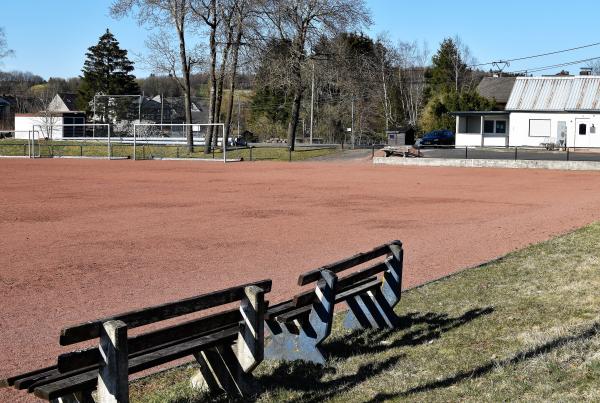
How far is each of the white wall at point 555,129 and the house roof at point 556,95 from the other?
1.63ft

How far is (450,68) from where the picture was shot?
96.6 meters

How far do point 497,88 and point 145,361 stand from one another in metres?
78.5

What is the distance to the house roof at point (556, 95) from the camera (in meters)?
58.2

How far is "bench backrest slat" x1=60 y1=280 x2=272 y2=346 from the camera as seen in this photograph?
4.72 meters

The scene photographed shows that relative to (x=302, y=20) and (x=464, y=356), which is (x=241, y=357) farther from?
(x=302, y=20)

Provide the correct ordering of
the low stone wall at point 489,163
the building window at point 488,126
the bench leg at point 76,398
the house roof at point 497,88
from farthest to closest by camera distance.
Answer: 1. the house roof at point 497,88
2. the building window at point 488,126
3. the low stone wall at point 489,163
4. the bench leg at point 76,398

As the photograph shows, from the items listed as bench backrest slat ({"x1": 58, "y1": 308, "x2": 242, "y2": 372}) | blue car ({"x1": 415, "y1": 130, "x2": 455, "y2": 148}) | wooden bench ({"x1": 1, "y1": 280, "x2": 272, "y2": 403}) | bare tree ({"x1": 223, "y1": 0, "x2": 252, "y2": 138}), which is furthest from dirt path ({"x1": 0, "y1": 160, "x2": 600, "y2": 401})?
blue car ({"x1": 415, "y1": 130, "x2": 455, "y2": 148})

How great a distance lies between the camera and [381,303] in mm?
8156

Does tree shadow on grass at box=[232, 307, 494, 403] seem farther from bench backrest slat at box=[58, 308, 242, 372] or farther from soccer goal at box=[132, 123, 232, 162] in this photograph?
soccer goal at box=[132, 123, 232, 162]

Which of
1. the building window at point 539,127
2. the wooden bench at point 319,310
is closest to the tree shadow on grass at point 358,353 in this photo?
the wooden bench at point 319,310

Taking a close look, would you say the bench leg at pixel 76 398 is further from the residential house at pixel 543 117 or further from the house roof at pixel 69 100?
the house roof at pixel 69 100

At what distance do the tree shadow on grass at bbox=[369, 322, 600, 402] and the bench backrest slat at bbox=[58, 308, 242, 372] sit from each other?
4.26 ft

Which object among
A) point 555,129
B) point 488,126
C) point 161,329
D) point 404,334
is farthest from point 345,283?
point 488,126

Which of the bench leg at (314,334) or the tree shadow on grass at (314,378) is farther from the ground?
the bench leg at (314,334)
